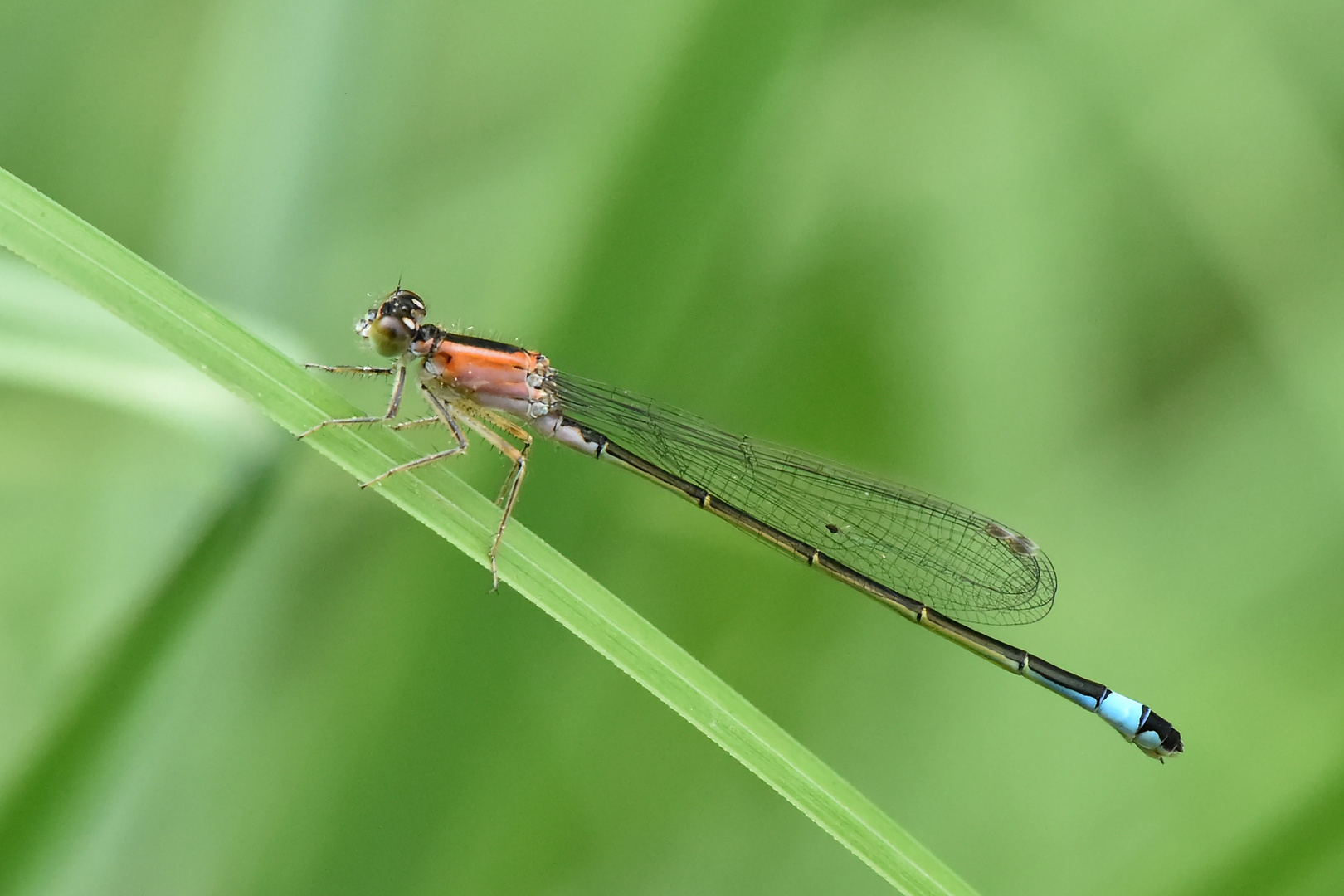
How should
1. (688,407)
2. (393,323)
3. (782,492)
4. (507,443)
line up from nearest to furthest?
(393,323)
(507,443)
(688,407)
(782,492)

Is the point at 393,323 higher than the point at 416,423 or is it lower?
higher

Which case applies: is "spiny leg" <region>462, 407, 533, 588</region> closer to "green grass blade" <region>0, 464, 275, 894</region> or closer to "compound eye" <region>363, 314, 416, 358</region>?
"compound eye" <region>363, 314, 416, 358</region>

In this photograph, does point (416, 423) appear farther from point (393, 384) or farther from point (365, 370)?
point (365, 370)

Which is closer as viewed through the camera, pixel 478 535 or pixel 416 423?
pixel 478 535

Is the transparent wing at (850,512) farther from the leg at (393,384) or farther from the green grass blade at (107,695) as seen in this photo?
the green grass blade at (107,695)

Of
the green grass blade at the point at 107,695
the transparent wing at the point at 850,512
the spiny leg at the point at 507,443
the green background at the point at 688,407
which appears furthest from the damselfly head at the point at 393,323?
the green grass blade at the point at 107,695

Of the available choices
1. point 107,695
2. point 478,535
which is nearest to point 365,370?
point 478,535

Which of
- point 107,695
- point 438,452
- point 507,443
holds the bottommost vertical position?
point 107,695

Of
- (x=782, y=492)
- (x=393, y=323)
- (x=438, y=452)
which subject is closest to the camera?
(x=438, y=452)
